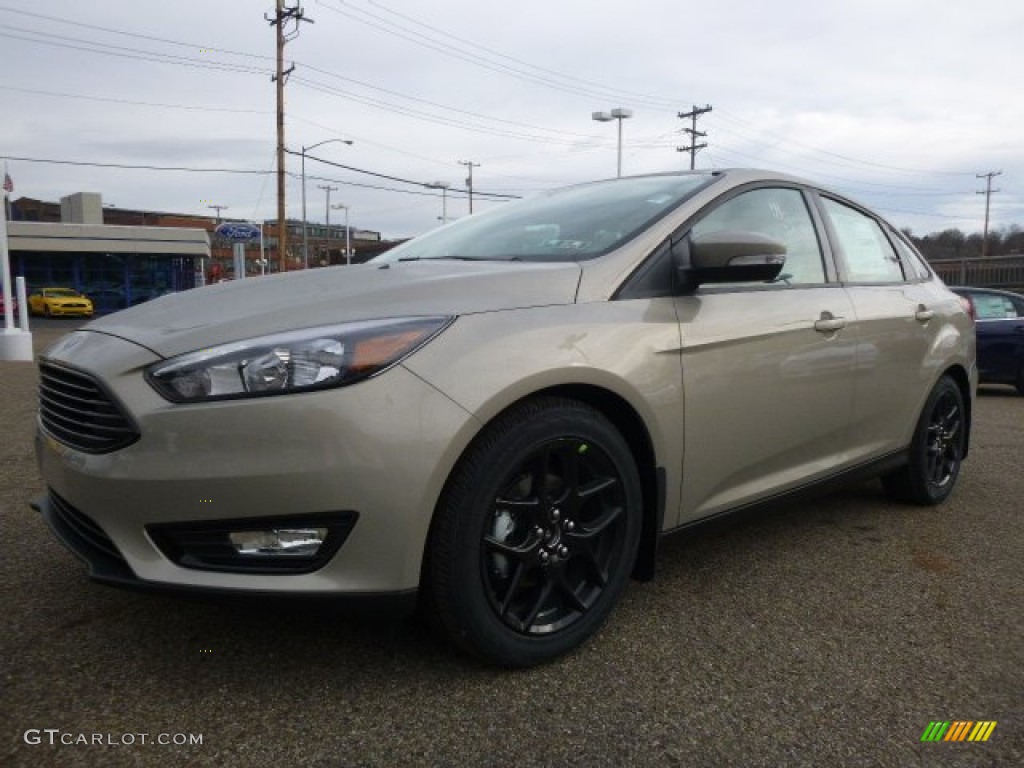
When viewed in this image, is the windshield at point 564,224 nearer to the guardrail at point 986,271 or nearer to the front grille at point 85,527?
the front grille at point 85,527

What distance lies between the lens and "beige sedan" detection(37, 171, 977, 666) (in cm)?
192

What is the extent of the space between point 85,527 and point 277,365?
736mm

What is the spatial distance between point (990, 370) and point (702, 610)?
8.82 metres

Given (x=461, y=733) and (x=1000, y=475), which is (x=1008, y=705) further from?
(x=1000, y=475)

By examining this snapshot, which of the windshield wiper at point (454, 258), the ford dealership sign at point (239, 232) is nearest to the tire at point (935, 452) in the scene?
the windshield wiper at point (454, 258)

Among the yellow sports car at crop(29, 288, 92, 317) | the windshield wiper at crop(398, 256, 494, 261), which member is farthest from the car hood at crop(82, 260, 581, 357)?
the yellow sports car at crop(29, 288, 92, 317)

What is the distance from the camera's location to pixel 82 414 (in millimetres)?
2100

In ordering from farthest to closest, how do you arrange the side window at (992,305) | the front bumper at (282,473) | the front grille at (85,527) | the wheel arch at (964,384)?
the side window at (992,305) → the wheel arch at (964,384) → the front grille at (85,527) → the front bumper at (282,473)

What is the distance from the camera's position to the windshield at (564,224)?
2740 mm

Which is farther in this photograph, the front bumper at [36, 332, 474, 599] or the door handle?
the door handle

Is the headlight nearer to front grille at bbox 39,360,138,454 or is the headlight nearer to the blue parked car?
front grille at bbox 39,360,138,454

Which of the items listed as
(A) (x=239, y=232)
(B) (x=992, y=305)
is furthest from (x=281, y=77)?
(B) (x=992, y=305)

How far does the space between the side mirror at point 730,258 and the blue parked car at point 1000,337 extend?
839 centimetres

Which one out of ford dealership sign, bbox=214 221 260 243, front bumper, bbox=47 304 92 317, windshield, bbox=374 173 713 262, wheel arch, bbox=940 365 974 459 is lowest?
front bumper, bbox=47 304 92 317
